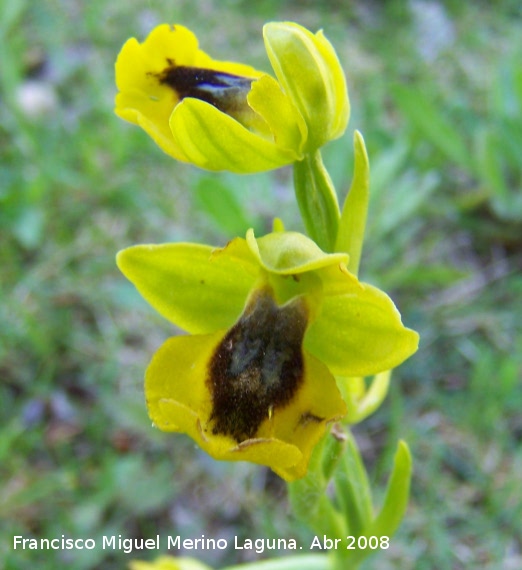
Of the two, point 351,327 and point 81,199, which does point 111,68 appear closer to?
point 81,199

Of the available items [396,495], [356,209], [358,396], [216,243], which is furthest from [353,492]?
[216,243]

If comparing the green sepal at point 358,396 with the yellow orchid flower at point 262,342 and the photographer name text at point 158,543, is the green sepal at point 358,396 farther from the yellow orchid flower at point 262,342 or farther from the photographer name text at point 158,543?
the photographer name text at point 158,543

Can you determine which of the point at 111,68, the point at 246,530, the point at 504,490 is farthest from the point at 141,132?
the point at 504,490

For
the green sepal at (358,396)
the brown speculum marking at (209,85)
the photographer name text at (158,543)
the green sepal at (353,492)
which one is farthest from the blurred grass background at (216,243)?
the brown speculum marking at (209,85)

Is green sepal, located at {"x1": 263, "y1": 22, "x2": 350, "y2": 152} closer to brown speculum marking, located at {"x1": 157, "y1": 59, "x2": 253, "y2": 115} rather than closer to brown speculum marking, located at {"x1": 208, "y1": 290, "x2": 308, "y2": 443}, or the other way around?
brown speculum marking, located at {"x1": 157, "y1": 59, "x2": 253, "y2": 115}

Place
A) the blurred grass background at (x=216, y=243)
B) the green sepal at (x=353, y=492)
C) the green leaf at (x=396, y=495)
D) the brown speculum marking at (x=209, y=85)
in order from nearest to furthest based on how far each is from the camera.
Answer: the brown speculum marking at (x=209, y=85) → the green leaf at (x=396, y=495) → the green sepal at (x=353, y=492) → the blurred grass background at (x=216, y=243)

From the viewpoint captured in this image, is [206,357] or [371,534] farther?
[371,534]
